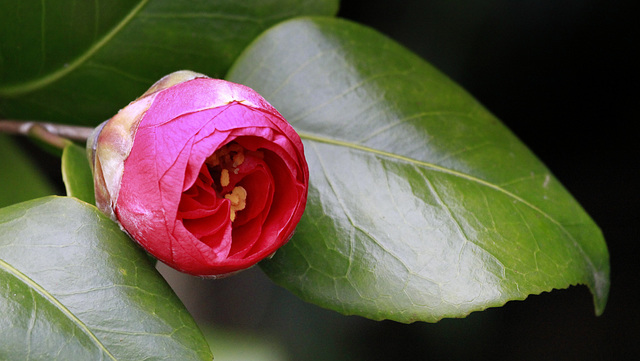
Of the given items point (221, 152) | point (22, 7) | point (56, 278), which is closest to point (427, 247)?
point (221, 152)

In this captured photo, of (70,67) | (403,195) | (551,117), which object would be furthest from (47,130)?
(551,117)

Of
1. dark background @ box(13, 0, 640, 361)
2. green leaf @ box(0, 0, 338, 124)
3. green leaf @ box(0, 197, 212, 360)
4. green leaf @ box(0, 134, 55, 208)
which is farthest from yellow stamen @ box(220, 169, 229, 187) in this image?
dark background @ box(13, 0, 640, 361)

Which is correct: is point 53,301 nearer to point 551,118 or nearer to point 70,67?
point 70,67

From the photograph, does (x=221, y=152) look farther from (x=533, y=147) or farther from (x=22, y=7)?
(x=533, y=147)

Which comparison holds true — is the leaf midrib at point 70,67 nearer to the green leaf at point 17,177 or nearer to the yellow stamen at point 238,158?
the green leaf at point 17,177

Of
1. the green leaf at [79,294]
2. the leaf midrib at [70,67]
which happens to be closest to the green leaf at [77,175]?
the green leaf at [79,294]

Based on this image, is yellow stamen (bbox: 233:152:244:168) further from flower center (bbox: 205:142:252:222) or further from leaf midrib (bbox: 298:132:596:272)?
leaf midrib (bbox: 298:132:596:272)
